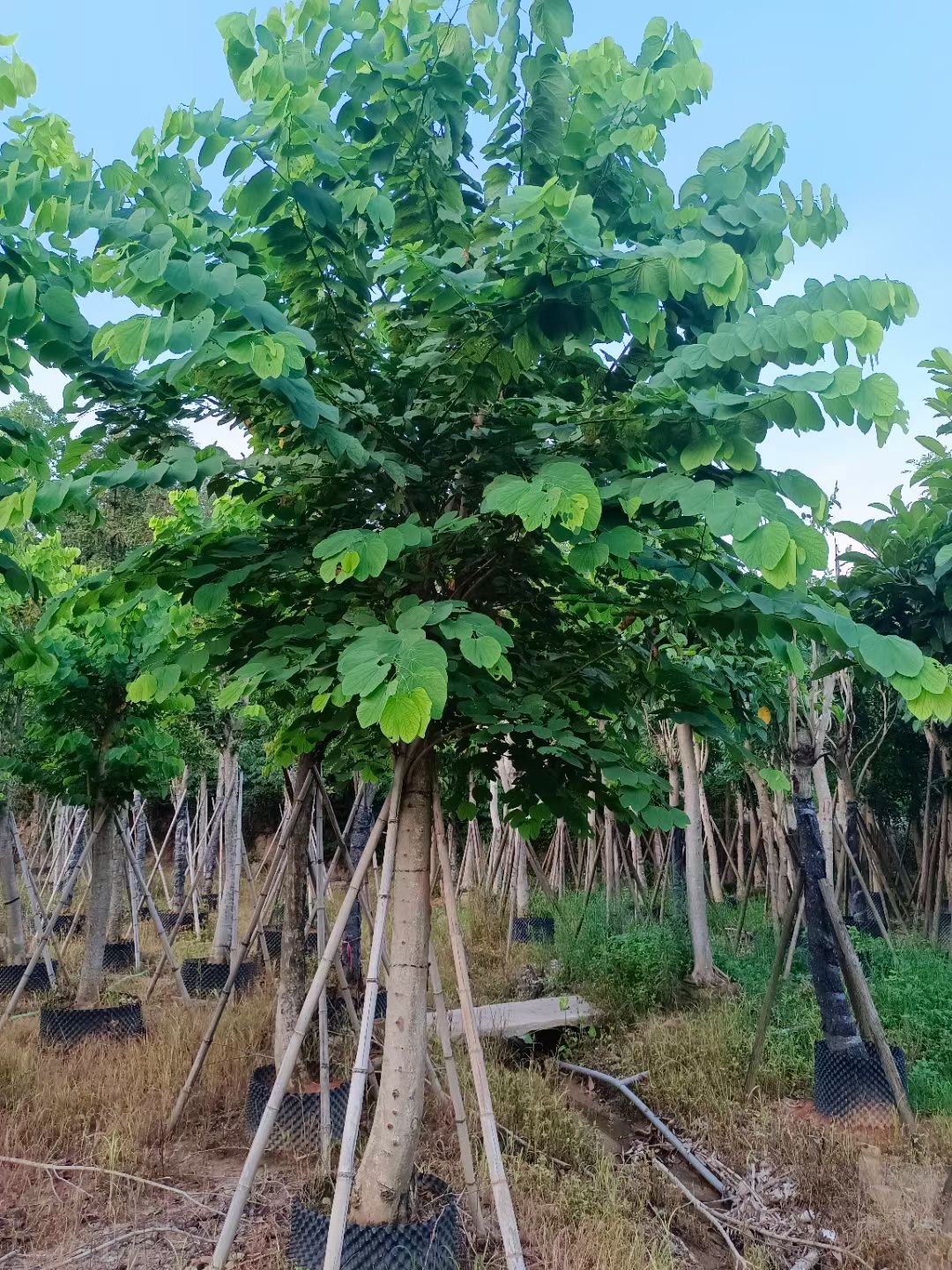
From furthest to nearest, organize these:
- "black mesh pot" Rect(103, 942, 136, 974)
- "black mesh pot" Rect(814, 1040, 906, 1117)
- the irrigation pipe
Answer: "black mesh pot" Rect(103, 942, 136, 974)
"black mesh pot" Rect(814, 1040, 906, 1117)
the irrigation pipe

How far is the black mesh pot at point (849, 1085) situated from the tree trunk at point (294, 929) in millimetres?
2670

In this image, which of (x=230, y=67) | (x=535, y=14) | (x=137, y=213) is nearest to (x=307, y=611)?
(x=137, y=213)

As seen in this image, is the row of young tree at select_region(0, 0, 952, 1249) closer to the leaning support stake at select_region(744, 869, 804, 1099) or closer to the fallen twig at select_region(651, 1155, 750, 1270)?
the fallen twig at select_region(651, 1155, 750, 1270)

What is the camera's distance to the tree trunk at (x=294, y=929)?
14.1 ft

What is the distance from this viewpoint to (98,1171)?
3439 millimetres

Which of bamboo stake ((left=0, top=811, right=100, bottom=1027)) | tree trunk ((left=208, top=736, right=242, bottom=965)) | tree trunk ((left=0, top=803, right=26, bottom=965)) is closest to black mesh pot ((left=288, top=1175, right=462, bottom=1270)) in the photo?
bamboo stake ((left=0, top=811, right=100, bottom=1027))

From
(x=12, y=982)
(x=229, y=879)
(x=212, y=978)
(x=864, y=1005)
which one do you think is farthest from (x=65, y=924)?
(x=864, y=1005)

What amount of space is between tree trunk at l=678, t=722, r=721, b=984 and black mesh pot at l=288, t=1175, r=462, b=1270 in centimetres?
387

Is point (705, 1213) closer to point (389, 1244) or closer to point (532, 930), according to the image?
point (389, 1244)

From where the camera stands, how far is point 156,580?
9.00ft

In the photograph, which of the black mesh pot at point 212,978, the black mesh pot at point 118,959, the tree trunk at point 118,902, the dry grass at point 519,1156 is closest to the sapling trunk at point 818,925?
the dry grass at point 519,1156

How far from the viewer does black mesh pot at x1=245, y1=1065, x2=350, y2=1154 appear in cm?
384

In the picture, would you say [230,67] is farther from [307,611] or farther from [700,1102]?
[700,1102]

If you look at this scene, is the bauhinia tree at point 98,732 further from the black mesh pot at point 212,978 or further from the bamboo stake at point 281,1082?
the bamboo stake at point 281,1082
